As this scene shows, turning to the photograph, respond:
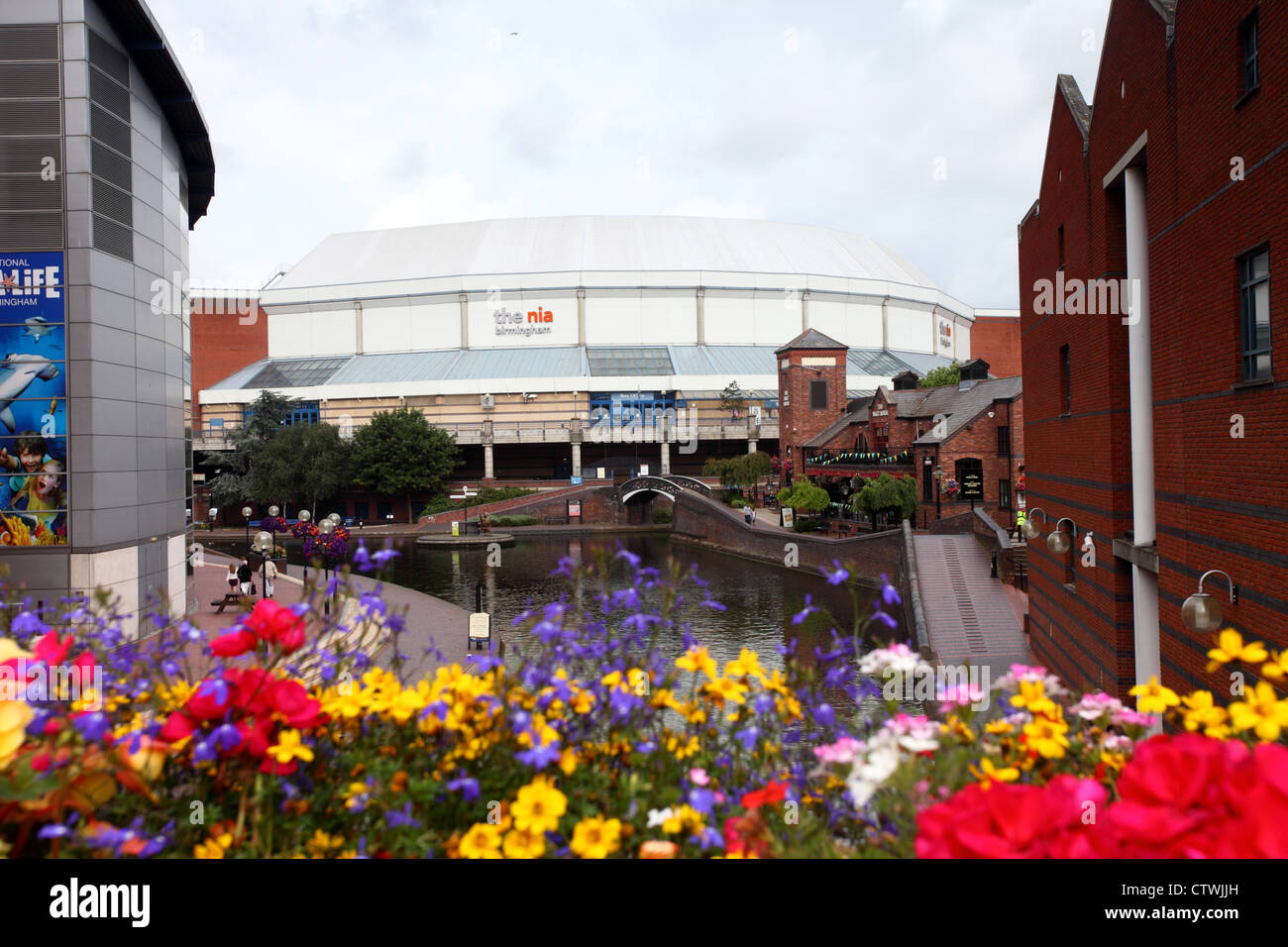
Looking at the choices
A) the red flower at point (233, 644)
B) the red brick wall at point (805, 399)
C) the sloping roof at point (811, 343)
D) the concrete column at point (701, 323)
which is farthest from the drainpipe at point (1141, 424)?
the concrete column at point (701, 323)

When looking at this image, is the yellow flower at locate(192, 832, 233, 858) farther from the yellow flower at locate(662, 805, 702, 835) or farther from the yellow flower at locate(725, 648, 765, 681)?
the yellow flower at locate(725, 648, 765, 681)

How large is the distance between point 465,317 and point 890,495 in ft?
A: 171

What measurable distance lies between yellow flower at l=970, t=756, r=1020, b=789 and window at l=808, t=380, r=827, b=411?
173 ft

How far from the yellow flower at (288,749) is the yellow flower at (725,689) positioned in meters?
1.31

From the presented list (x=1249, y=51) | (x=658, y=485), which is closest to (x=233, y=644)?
(x=1249, y=51)

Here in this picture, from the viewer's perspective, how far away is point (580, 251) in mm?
85375

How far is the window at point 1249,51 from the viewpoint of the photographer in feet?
26.8

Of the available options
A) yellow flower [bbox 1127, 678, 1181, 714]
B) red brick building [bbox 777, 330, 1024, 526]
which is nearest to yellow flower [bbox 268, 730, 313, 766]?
yellow flower [bbox 1127, 678, 1181, 714]

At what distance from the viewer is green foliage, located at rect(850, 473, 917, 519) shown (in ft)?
122

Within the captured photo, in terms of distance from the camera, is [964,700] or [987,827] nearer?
[987,827]

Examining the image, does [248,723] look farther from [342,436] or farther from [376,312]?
[376,312]

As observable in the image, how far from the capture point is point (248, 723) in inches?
105
